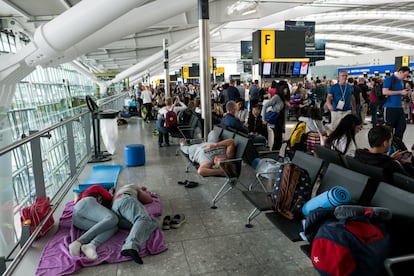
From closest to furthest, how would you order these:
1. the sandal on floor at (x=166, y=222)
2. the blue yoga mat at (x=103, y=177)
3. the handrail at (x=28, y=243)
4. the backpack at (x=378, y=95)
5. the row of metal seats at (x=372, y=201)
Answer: the row of metal seats at (x=372, y=201) → the handrail at (x=28, y=243) → the sandal on floor at (x=166, y=222) → the blue yoga mat at (x=103, y=177) → the backpack at (x=378, y=95)

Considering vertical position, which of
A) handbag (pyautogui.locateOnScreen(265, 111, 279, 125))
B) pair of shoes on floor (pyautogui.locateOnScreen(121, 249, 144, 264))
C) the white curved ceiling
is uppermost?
the white curved ceiling

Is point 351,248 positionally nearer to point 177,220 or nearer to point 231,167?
point 177,220

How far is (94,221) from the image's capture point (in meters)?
3.64

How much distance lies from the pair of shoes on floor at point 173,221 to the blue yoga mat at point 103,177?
161 centimetres

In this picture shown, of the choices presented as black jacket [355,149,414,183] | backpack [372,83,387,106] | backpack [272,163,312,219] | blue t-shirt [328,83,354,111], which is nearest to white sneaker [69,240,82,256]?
backpack [272,163,312,219]

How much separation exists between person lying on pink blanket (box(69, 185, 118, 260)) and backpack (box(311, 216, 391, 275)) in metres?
2.11

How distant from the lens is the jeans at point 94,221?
343cm

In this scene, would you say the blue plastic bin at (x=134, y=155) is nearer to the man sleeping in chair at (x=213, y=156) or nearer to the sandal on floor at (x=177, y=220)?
the man sleeping in chair at (x=213, y=156)

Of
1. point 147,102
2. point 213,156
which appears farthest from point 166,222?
point 147,102

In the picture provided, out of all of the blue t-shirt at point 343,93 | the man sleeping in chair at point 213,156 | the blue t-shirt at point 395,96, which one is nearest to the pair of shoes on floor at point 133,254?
the man sleeping in chair at point 213,156

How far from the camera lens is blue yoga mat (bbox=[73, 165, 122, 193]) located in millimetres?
5156

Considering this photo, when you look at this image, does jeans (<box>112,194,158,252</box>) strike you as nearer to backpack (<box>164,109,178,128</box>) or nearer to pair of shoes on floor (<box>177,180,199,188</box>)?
pair of shoes on floor (<box>177,180,199,188</box>)

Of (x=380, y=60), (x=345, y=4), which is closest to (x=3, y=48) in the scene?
(x=345, y=4)

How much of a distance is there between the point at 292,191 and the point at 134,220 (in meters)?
1.64
